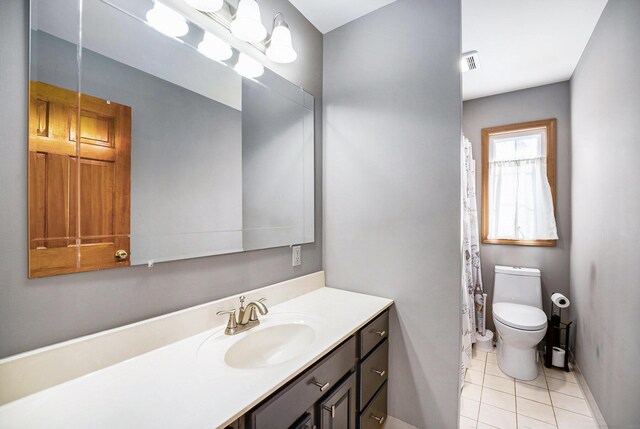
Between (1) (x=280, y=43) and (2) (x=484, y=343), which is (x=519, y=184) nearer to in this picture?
(2) (x=484, y=343)

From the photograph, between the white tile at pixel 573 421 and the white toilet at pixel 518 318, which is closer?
the white tile at pixel 573 421

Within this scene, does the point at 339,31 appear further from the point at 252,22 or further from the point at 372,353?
the point at 372,353

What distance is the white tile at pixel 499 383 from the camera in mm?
2023

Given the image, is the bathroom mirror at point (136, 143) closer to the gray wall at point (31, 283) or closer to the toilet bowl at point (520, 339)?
the gray wall at point (31, 283)

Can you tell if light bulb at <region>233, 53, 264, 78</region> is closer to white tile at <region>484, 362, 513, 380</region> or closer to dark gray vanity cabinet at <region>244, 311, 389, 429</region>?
dark gray vanity cabinet at <region>244, 311, 389, 429</region>

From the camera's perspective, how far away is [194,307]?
111cm

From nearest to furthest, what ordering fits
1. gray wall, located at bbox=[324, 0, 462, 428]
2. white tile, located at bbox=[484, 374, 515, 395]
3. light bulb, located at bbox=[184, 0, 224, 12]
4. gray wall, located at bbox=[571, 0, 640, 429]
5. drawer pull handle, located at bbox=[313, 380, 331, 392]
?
1. drawer pull handle, located at bbox=[313, 380, 331, 392]
2. light bulb, located at bbox=[184, 0, 224, 12]
3. gray wall, located at bbox=[571, 0, 640, 429]
4. gray wall, located at bbox=[324, 0, 462, 428]
5. white tile, located at bbox=[484, 374, 515, 395]

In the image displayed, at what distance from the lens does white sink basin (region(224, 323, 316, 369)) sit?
108 centimetres

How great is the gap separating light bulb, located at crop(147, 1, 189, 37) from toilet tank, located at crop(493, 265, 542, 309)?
305 centimetres

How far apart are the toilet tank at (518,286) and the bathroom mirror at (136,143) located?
2.33 metres

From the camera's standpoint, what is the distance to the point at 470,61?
215 centimetres

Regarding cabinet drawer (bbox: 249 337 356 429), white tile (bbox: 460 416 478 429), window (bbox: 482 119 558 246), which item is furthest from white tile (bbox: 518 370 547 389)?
cabinet drawer (bbox: 249 337 356 429)

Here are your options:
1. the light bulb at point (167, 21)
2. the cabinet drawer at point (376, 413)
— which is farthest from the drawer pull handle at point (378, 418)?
the light bulb at point (167, 21)

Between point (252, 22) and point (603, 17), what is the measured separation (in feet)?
7.04
